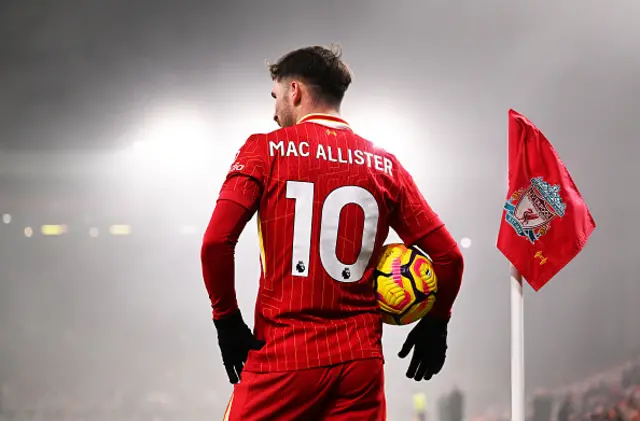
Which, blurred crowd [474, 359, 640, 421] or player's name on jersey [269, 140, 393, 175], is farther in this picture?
blurred crowd [474, 359, 640, 421]

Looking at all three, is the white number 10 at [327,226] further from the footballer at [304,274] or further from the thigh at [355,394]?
the thigh at [355,394]

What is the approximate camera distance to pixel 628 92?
3.66 metres

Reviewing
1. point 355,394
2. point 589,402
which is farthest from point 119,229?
point 589,402

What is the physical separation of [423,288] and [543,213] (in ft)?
2.43

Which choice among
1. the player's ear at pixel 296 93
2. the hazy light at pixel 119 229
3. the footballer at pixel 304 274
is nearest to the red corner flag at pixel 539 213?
the footballer at pixel 304 274

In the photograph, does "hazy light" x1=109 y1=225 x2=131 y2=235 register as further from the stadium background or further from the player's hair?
the player's hair

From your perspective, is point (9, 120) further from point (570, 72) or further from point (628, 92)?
point (628, 92)

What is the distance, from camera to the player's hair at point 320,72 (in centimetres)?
181

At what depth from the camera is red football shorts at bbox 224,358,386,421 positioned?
1566mm

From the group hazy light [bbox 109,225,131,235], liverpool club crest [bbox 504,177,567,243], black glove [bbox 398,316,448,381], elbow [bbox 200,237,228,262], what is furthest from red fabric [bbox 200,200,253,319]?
hazy light [bbox 109,225,131,235]

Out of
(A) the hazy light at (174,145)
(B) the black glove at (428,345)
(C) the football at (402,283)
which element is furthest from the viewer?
(A) the hazy light at (174,145)

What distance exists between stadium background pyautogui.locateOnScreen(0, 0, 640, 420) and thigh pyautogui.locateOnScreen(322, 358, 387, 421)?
198 cm

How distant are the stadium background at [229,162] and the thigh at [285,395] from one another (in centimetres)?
205

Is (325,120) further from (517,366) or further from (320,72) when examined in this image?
(517,366)
